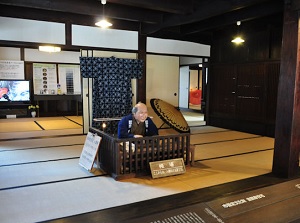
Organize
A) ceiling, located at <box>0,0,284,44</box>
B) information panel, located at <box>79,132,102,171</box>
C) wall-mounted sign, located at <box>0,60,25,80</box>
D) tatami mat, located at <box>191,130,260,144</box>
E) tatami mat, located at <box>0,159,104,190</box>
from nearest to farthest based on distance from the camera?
1. tatami mat, located at <box>0,159,104,190</box>
2. information panel, located at <box>79,132,102,171</box>
3. ceiling, located at <box>0,0,284,44</box>
4. tatami mat, located at <box>191,130,260,144</box>
5. wall-mounted sign, located at <box>0,60,25,80</box>

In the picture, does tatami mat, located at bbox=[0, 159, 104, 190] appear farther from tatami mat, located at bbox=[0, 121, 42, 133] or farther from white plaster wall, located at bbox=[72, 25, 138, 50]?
tatami mat, located at bbox=[0, 121, 42, 133]

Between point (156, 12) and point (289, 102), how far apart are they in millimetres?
3197

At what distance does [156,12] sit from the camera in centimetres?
524

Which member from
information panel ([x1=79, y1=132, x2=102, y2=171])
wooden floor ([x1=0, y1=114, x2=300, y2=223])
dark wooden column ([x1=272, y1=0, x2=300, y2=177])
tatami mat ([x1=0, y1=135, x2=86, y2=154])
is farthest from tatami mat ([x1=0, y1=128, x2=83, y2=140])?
dark wooden column ([x1=272, y1=0, x2=300, y2=177])

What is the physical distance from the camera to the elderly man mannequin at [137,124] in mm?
3389

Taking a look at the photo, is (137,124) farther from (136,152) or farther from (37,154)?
(37,154)

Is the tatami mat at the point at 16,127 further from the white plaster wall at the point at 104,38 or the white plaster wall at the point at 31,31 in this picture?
the white plaster wall at the point at 104,38

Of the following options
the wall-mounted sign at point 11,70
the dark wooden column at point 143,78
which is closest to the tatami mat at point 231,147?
the dark wooden column at point 143,78

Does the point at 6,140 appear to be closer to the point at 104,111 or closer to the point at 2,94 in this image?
the point at 104,111

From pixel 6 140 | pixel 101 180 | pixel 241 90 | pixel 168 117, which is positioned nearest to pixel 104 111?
pixel 168 117

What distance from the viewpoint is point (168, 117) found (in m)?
5.33

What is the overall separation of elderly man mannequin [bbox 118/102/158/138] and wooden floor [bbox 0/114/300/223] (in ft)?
1.99

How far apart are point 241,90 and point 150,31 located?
2662 millimetres

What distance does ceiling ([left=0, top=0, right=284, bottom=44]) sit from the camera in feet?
13.4
